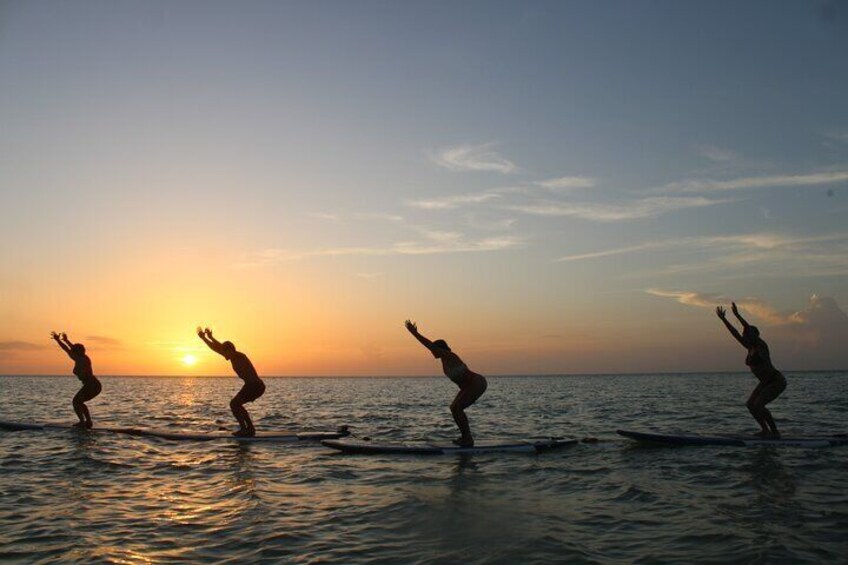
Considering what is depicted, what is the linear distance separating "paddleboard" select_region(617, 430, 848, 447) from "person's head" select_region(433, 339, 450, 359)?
5926mm

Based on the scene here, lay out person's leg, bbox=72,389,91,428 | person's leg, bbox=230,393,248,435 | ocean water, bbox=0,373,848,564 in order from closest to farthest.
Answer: ocean water, bbox=0,373,848,564 < person's leg, bbox=230,393,248,435 < person's leg, bbox=72,389,91,428

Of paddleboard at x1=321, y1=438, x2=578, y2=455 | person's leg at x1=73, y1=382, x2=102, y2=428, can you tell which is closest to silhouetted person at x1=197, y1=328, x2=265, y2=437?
paddleboard at x1=321, y1=438, x2=578, y2=455

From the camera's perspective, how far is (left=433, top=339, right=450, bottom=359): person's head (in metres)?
15.4

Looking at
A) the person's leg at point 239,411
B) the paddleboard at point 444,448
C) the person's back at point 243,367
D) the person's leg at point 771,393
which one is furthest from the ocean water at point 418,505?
the person's back at point 243,367

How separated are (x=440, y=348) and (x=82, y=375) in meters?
13.0

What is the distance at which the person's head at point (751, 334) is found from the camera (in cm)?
1653

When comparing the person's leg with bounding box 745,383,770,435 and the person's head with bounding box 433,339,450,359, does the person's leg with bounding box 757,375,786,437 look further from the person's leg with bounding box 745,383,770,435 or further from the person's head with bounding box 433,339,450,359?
the person's head with bounding box 433,339,450,359

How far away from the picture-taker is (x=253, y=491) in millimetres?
11086

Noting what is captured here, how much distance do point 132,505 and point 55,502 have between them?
1.37 metres

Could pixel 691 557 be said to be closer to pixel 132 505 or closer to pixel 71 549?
pixel 71 549

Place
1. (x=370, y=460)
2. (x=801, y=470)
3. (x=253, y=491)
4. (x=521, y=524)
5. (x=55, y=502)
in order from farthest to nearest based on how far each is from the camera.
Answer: (x=370, y=460), (x=801, y=470), (x=253, y=491), (x=55, y=502), (x=521, y=524)

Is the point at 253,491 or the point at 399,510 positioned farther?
the point at 253,491

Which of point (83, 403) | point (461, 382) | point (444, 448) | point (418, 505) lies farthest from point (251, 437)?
point (418, 505)

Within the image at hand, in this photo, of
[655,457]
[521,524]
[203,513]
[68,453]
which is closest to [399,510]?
[521,524]
